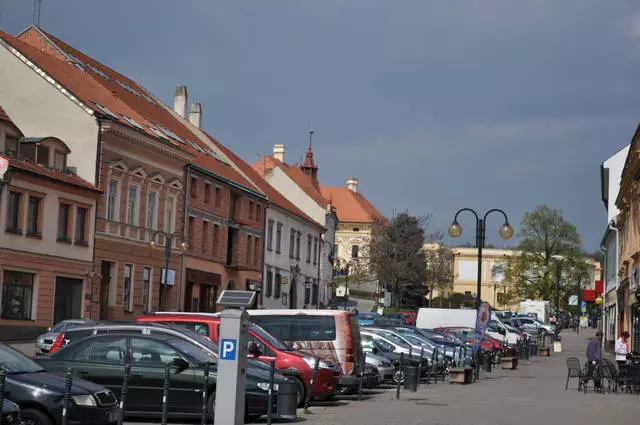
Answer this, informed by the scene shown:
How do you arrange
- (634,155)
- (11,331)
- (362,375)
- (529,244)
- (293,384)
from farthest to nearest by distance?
(529,244), (634,155), (11,331), (362,375), (293,384)

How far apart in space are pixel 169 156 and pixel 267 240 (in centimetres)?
1948

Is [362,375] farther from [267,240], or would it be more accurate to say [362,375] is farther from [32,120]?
[267,240]

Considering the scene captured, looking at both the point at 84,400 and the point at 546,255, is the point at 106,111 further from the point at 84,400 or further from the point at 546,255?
the point at 546,255

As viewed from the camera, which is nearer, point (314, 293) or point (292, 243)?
point (292, 243)

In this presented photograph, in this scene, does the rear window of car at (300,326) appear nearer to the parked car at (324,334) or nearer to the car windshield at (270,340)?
the parked car at (324,334)

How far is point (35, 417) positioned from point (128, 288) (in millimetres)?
36812

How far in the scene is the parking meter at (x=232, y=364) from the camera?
14836 mm

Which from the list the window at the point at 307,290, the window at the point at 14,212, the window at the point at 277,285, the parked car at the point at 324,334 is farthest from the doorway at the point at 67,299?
the window at the point at 307,290

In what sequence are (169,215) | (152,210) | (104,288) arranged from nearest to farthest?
1. (104,288)
2. (152,210)
3. (169,215)

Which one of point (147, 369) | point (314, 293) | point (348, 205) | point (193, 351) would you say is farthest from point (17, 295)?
point (348, 205)

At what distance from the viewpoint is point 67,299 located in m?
45.1

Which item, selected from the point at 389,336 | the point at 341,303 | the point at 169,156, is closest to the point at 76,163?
the point at 169,156

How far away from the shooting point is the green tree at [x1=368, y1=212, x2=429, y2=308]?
107 meters

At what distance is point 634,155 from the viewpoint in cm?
4506
